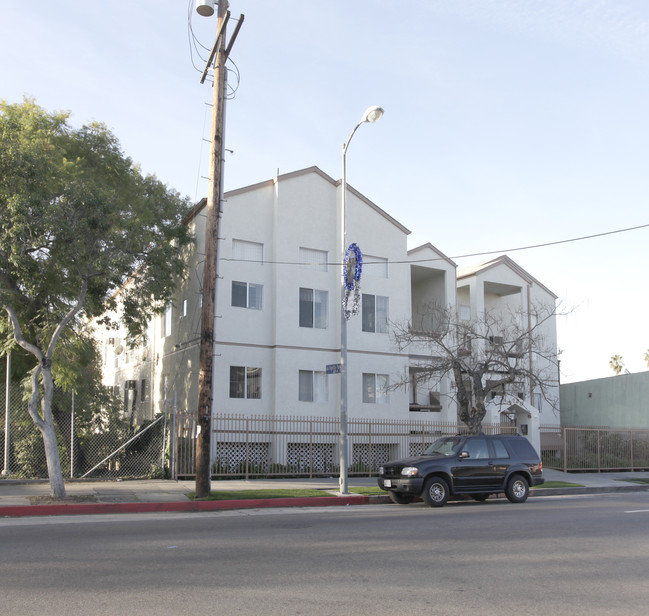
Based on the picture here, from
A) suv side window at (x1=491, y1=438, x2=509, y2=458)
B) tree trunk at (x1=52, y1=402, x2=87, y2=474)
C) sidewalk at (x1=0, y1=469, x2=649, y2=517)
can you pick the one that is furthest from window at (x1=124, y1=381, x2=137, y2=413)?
suv side window at (x1=491, y1=438, x2=509, y2=458)

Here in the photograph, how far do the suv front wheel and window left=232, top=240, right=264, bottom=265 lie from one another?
12.2 m

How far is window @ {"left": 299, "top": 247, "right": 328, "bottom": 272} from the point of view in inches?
1001

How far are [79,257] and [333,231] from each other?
12.7m

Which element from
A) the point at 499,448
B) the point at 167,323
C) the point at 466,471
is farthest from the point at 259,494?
the point at 167,323

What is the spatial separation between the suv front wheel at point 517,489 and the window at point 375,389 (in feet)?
32.6

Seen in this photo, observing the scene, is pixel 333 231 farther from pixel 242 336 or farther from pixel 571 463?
pixel 571 463

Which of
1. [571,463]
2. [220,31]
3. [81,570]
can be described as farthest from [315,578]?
[571,463]

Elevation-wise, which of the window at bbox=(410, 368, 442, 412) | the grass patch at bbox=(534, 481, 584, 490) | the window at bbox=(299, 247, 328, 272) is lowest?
the grass patch at bbox=(534, 481, 584, 490)

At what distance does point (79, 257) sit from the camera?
1497 centimetres

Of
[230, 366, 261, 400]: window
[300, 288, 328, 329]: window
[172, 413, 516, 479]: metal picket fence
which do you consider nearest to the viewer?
[172, 413, 516, 479]: metal picket fence

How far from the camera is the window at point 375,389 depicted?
26.2m

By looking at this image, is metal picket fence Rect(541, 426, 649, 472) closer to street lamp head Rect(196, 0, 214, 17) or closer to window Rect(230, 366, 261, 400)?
window Rect(230, 366, 261, 400)

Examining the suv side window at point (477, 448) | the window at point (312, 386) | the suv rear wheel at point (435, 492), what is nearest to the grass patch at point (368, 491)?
the suv rear wheel at point (435, 492)

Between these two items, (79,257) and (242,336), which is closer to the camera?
(79,257)
